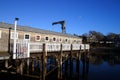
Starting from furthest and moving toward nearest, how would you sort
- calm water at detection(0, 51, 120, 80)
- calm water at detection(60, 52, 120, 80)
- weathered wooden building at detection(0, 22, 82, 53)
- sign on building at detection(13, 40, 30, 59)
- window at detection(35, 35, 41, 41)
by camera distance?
calm water at detection(60, 52, 120, 80) → window at detection(35, 35, 41, 41) → calm water at detection(0, 51, 120, 80) → weathered wooden building at detection(0, 22, 82, 53) → sign on building at detection(13, 40, 30, 59)

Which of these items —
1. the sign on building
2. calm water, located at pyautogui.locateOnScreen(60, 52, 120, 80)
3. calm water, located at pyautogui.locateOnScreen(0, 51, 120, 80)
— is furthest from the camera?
calm water, located at pyautogui.locateOnScreen(60, 52, 120, 80)

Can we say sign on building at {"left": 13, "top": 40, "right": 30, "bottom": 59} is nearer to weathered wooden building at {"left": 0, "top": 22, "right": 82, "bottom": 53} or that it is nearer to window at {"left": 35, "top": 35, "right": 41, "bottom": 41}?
weathered wooden building at {"left": 0, "top": 22, "right": 82, "bottom": 53}

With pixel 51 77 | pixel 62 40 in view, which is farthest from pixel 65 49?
pixel 62 40

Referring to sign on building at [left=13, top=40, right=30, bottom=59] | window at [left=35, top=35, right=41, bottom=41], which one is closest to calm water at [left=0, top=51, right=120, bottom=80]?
sign on building at [left=13, top=40, right=30, bottom=59]

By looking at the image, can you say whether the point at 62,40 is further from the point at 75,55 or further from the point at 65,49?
the point at 65,49

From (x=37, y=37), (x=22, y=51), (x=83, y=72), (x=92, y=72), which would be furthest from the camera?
(x=92, y=72)

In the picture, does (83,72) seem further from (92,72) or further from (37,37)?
(37,37)

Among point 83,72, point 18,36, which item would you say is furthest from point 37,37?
point 83,72

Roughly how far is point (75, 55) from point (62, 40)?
6421 mm

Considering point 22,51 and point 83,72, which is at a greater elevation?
point 22,51

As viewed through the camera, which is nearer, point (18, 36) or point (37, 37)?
point (18, 36)

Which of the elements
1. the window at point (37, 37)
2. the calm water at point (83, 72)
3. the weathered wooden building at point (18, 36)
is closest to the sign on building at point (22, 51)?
the calm water at point (83, 72)

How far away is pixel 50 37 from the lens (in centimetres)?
3050

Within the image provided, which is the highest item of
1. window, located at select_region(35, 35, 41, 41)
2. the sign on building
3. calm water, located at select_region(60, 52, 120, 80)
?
window, located at select_region(35, 35, 41, 41)
